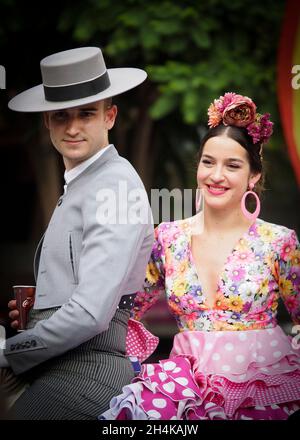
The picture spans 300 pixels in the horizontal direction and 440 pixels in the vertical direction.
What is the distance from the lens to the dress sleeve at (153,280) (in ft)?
8.55

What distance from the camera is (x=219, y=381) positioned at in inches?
92.4

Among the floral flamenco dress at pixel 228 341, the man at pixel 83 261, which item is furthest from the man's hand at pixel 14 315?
the floral flamenco dress at pixel 228 341

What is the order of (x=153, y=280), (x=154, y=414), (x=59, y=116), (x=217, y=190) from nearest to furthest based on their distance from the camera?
1. (x=154, y=414)
2. (x=59, y=116)
3. (x=217, y=190)
4. (x=153, y=280)

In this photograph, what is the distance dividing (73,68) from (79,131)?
0.19 m

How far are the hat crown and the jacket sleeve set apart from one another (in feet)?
1.17

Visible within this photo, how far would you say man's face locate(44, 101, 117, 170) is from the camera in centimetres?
231

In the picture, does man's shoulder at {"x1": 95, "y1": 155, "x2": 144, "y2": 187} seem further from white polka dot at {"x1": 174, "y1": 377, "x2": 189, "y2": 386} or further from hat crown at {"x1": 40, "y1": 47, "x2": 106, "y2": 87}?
white polka dot at {"x1": 174, "y1": 377, "x2": 189, "y2": 386}

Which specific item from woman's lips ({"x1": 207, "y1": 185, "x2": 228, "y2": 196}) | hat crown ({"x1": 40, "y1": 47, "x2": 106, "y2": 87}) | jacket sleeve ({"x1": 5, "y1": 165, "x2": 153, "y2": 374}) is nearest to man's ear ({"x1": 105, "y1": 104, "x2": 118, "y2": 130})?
hat crown ({"x1": 40, "y1": 47, "x2": 106, "y2": 87})

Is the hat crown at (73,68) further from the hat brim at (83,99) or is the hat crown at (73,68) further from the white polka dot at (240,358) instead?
the white polka dot at (240,358)

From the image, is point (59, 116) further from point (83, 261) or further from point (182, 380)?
point (182, 380)

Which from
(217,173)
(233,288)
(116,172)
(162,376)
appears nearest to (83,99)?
(116,172)

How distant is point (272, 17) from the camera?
155 inches

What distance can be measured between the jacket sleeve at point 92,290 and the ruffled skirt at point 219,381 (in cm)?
24
